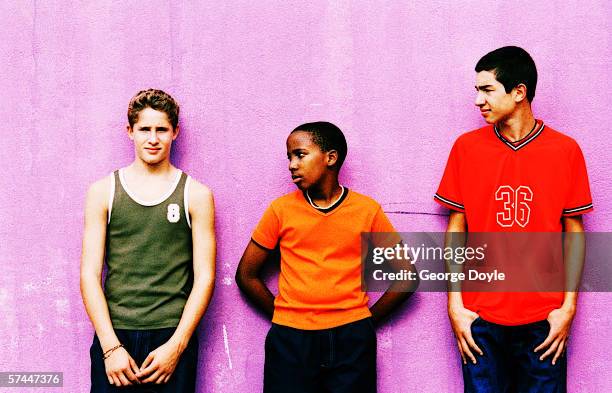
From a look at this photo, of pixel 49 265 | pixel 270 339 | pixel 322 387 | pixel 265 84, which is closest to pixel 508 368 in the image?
pixel 322 387

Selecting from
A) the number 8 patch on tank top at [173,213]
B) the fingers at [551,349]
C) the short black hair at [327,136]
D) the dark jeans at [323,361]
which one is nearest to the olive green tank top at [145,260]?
the number 8 patch on tank top at [173,213]

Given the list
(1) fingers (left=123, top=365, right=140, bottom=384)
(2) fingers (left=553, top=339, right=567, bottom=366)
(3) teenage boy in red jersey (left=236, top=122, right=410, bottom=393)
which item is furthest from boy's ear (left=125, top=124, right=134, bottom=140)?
(2) fingers (left=553, top=339, right=567, bottom=366)

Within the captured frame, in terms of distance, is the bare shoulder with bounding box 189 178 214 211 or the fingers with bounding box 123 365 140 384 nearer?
the fingers with bounding box 123 365 140 384

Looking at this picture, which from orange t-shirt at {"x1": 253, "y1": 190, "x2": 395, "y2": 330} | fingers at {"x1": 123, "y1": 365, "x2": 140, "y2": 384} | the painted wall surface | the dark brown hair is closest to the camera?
fingers at {"x1": 123, "y1": 365, "x2": 140, "y2": 384}

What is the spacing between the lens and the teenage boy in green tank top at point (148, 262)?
9.20 feet

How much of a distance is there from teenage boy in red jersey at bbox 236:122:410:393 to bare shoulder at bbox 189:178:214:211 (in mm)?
247

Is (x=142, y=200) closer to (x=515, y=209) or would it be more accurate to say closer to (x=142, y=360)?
(x=142, y=360)

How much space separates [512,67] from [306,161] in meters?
0.96

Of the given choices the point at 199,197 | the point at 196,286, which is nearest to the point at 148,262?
the point at 196,286

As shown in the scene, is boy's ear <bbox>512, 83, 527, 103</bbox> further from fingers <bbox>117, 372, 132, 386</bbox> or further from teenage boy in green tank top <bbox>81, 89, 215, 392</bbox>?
fingers <bbox>117, 372, 132, 386</bbox>

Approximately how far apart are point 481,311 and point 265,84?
1.44m

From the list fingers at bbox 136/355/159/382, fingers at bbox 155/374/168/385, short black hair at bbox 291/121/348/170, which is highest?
short black hair at bbox 291/121/348/170

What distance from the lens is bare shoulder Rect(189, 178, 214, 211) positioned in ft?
9.62

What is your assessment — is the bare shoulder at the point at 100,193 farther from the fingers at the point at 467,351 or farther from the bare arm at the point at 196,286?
the fingers at the point at 467,351
